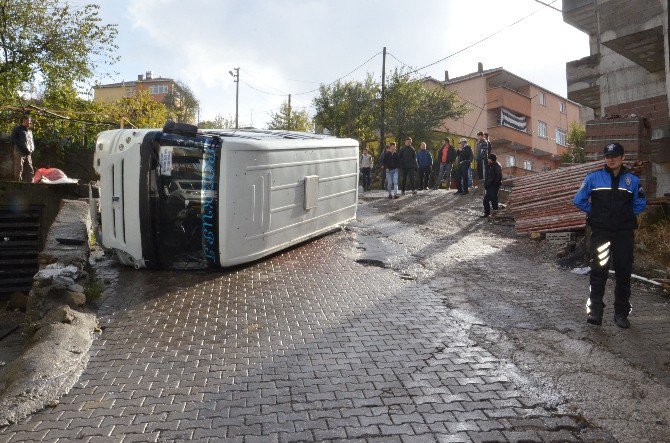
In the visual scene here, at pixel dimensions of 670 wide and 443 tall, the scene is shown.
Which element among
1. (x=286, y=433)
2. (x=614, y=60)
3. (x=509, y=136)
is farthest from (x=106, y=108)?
(x=509, y=136)

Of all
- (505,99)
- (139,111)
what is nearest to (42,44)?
(139,111)

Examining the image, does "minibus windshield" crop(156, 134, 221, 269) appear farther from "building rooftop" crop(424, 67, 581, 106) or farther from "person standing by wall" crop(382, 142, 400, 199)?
"building rooftop" crop(424, 67, 581, 106)

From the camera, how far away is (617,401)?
417 cm

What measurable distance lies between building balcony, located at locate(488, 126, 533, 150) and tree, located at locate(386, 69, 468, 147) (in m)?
9.00

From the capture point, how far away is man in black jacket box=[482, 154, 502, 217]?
45.0ft

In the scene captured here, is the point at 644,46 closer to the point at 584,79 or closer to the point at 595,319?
the point at 584,79

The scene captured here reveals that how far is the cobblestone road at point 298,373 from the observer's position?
12.5 feet

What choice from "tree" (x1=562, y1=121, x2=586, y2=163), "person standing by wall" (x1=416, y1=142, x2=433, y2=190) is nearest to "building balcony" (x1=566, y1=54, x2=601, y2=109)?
"person standing by wall" (x1=416, y1=142, x2=433, y2=190)

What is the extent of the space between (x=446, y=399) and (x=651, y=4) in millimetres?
13724

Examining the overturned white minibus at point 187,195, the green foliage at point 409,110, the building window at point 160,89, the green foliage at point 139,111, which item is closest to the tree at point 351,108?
the green foliage at point 409,110

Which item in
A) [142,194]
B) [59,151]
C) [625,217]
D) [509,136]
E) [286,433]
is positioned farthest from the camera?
[509,136]

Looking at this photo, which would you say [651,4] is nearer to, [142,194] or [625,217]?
[625,217]

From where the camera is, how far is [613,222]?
18.9ft

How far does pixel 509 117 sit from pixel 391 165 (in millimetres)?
32714
